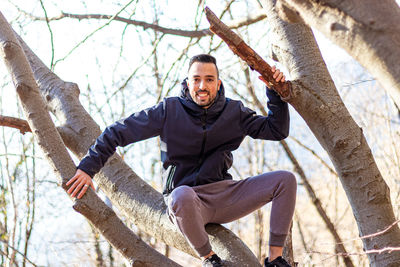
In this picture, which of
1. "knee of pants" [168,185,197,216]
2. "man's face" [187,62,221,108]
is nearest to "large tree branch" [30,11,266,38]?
"man's face" [187,62,221,108]

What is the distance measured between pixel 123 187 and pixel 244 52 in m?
1.19

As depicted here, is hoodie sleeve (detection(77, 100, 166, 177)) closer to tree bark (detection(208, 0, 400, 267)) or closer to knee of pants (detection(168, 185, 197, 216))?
knee of pants (detection(168, 185, 197, 216))

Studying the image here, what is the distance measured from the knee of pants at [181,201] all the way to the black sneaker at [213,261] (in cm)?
25

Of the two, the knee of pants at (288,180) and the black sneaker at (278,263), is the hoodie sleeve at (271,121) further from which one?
the black sneaker at (278,263)

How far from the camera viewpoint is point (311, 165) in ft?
30.0

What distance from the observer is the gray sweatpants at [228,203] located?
228 centimetres

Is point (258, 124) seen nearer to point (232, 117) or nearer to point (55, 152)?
point (232, 117)

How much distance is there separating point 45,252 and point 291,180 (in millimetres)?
4708

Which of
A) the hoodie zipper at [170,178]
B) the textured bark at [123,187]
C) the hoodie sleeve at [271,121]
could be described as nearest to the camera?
the textured bark at [123,187]

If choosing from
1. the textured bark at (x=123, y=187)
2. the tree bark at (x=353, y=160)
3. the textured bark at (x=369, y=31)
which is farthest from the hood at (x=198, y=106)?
the textured bark at (x=369, y=31)

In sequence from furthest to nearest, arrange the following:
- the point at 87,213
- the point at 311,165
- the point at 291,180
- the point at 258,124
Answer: the point at 311,165 → the point at 258,124 → the point at 291,180 → the point at 87,213

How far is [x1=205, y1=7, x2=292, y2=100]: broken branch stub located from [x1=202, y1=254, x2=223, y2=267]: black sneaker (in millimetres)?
830

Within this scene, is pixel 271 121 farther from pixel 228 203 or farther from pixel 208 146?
pixel 228 203

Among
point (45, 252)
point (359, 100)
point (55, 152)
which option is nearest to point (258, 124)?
point (55, 152)
